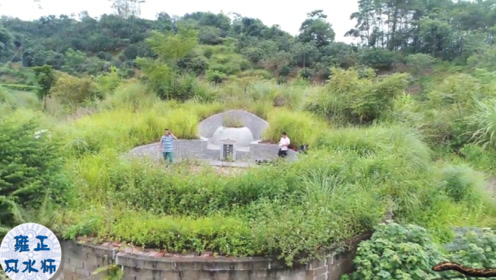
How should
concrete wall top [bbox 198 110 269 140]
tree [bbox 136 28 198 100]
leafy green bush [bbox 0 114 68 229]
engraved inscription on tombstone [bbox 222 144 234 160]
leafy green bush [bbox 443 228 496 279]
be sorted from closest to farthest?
leafy green bush [bbox 443 228 496 279] → leafy green bush [bbox 0 114 68 229] → engraved inscription on tombstone [bbox 222 144 234 160] → concrete wall top [bbox 198 110 269 140] → tree [bbox 136 28 198 100]

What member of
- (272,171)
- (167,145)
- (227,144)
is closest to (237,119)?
(227,144)

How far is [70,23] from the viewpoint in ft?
100

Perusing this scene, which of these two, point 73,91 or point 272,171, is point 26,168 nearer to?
point 272,171

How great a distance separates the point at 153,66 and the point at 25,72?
11856 millimetres

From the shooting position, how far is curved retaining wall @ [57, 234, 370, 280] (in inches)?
177

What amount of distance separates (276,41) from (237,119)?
62.3 ft

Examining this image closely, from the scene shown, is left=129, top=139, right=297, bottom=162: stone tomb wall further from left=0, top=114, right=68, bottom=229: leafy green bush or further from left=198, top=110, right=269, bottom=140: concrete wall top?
left=0, top=114, right=68, bottom=229: leafy green bush

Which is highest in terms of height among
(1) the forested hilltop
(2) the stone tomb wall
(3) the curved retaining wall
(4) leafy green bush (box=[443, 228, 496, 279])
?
(1) the forested hilltop

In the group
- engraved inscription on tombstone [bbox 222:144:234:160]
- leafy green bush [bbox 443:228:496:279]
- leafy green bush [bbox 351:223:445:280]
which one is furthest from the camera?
engraved inscription on tombstone [bbox 222:144:234:160]

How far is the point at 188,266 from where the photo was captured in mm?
4496

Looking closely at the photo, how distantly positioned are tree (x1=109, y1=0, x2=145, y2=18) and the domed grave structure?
81.6 ft

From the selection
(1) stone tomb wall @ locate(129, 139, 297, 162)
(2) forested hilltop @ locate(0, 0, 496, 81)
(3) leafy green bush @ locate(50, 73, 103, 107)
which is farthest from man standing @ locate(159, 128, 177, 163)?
(2) forested hilltop @ locate(0, 0, 496, 81)

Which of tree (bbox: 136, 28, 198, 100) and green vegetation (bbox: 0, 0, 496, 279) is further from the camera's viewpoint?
tree (bbox: 136, 28, 198, 100)

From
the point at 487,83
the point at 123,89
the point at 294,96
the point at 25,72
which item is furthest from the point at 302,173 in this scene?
the point at 25,72
